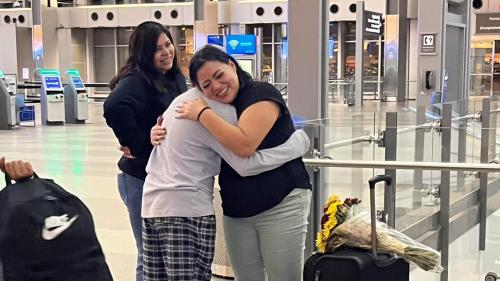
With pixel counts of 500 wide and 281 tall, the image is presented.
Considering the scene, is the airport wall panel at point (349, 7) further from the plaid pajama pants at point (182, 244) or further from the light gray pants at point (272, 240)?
the plaid pajama pants at point (182, 244)

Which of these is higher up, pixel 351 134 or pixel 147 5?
pixel 147 5

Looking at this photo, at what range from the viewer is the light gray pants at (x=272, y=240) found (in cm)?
249

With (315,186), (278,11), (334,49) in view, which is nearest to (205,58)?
(315,186)

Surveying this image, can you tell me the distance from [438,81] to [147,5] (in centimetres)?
2316

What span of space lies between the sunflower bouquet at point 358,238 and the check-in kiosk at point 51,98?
48.7 feet

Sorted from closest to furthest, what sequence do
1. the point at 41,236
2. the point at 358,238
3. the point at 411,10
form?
the point at 41,236 < the point at 358,238 < the point at 411,10

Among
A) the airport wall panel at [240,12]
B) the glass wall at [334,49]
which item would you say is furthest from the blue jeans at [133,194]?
the airport wall panel at [240,12]

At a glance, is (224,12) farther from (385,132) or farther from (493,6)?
(385,132)

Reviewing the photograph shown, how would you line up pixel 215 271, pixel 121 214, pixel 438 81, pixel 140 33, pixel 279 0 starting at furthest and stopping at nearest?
pixel 279 0 < pixel 438 81 < pixel 121 214 < pixel 215 271 < pixel 140 33

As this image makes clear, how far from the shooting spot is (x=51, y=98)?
646 inches

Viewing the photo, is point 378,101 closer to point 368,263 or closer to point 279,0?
point 279,0

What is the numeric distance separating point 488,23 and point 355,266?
25124 millimetres

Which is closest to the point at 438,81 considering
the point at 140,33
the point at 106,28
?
the point at 140,33

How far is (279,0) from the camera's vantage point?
29250 millimetres
